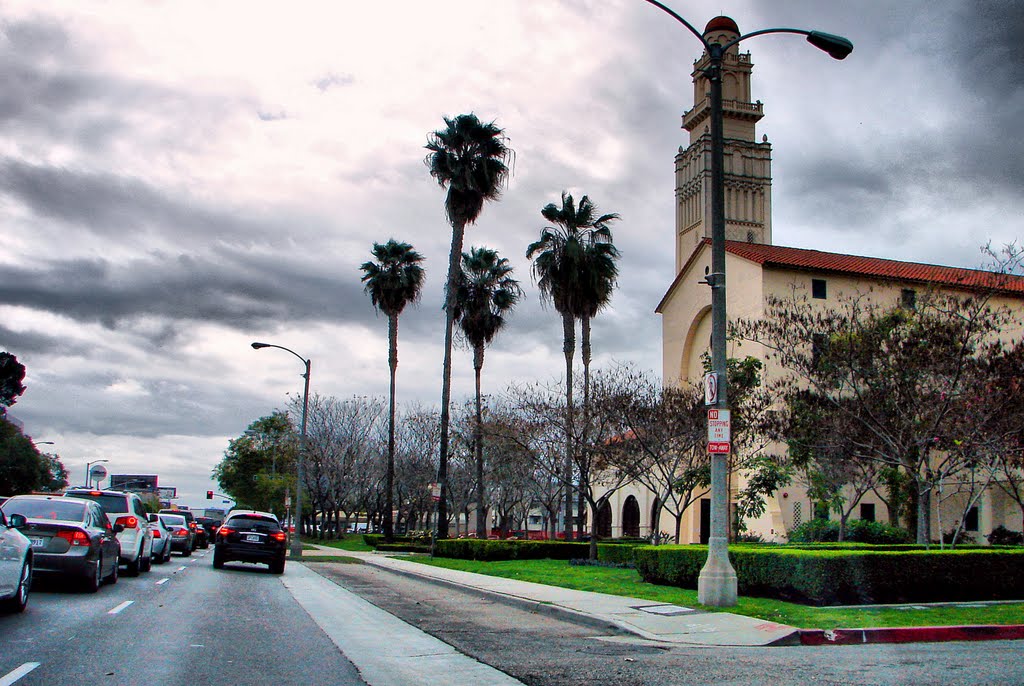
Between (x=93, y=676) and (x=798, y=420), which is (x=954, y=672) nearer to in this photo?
(x=93, y=676)

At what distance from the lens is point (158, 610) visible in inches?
518

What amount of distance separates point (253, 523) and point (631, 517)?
42.6 metres

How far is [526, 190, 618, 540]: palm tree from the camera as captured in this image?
41562 millimetres

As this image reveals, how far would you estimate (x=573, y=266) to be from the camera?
41438 millimetres

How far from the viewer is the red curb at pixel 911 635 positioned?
11.1 metres

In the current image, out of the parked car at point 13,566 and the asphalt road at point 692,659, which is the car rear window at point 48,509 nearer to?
the parked car at point 13,566

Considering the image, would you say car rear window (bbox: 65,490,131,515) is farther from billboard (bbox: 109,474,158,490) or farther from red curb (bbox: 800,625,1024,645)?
billboard (bbox: 109,474,158,490)

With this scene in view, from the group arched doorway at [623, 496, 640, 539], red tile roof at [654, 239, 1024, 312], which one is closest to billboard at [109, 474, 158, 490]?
arched doorway at [623, 496, 640, 539]

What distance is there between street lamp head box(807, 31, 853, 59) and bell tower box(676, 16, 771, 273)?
196 feet

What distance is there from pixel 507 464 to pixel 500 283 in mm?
11254

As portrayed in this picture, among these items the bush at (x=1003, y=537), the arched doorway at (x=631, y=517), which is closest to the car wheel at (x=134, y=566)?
the bush at (x=1003, y=537)

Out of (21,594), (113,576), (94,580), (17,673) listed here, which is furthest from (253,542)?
(17,673)

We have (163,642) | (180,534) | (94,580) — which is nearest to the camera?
(163,642)

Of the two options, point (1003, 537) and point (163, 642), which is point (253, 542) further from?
point (1003, 537)
